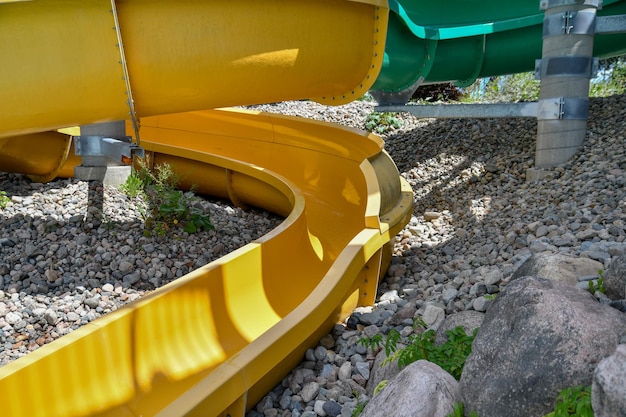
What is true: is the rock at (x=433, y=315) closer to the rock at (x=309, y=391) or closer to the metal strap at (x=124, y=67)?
the rock at (x=309, y=391)

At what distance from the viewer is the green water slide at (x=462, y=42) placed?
465 cm

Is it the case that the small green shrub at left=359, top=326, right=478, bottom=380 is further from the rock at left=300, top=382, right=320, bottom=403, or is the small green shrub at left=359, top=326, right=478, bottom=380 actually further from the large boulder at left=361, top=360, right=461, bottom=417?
the rock at left=300, top=382, right=320, bottom=403

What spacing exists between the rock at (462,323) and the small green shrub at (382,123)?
4.94 metres

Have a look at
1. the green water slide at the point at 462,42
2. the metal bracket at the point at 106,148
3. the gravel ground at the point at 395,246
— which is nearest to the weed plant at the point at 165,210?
the gravel ground at the point at 395,246

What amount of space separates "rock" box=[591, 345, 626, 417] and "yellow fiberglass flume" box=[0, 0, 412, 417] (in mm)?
1259

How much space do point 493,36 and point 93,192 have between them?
3953 millimetres

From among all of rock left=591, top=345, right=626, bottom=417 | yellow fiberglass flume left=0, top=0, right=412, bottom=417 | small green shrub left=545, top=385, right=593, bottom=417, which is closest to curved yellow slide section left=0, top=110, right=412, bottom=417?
yellow fiberglass flume left=0, top=0, right=412, bottom=417

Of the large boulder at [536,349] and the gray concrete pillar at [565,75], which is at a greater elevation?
the gray concrete pillar at [565,75]

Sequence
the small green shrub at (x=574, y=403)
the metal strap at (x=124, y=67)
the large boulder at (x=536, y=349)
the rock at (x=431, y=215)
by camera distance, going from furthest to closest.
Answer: the rock at (x=431, y=215), the metal strap at (x=124, y=67), the large boulder at (x=536, y=349), the small green shrub at (x=574, y=403)

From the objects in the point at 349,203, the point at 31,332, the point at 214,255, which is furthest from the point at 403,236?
the point at 31,332

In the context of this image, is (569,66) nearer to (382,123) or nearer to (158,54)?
(382,123)

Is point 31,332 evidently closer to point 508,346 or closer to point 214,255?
point 214,255

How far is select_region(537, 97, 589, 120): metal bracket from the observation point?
15.3 ft

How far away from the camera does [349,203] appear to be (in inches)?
187
